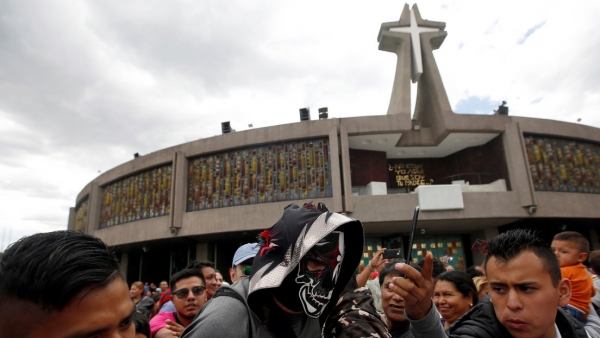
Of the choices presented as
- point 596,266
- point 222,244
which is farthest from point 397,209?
point 596,266

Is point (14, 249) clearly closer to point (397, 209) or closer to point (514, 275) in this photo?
point (514, 275)

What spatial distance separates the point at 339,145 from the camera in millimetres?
18250

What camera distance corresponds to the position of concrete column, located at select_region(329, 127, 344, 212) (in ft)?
55.8

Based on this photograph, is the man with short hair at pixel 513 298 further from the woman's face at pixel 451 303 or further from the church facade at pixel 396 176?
the church facade at pixel 396 176

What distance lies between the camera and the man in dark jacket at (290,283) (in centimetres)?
172

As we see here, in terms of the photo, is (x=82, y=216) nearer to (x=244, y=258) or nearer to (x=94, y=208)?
(x=94, y=208)

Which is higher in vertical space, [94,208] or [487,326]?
[94,208]

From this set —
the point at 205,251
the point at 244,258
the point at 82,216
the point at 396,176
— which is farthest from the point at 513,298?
the point at 82,216

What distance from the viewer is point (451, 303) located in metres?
3.84

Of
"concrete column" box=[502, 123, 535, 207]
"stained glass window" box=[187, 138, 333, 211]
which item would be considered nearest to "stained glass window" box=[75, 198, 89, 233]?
"stained glass window" box=[187, 138, 333, 211]

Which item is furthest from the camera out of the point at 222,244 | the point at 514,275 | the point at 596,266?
the point at 222,244

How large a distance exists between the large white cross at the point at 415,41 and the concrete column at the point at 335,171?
6.08 meters

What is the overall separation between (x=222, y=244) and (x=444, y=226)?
486 inches

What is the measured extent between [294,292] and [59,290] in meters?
1.08
